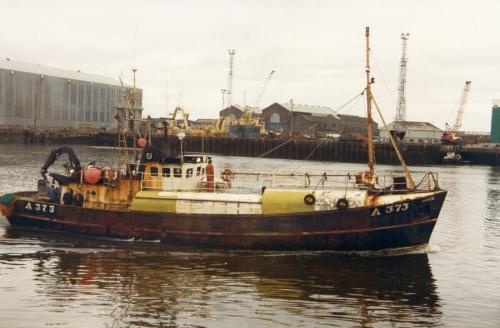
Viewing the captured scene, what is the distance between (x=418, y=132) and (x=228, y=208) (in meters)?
104

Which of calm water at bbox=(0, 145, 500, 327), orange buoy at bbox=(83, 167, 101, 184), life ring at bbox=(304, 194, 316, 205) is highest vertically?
orange buoy at bbox=(83, 167, 101, 184)

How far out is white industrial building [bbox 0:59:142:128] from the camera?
11031cm

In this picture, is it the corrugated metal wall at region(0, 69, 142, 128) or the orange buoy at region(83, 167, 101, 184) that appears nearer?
the orange buoy at region(83, 167, 101, 184)

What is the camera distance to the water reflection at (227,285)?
17.9 meters

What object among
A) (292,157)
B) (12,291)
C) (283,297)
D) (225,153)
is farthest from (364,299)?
(225,153)

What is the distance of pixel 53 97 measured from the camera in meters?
116

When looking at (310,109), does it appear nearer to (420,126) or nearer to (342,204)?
(420,126)

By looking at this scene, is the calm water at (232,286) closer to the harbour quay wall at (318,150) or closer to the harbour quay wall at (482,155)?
the harbour quay wall at (318,150)

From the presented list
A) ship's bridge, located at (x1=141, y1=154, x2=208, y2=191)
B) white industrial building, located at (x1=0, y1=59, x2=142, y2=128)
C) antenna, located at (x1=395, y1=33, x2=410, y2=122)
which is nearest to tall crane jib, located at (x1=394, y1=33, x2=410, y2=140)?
antenna, located at (x1=395, y1=33, x2=410, y2=122)

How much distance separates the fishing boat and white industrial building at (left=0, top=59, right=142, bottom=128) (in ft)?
288

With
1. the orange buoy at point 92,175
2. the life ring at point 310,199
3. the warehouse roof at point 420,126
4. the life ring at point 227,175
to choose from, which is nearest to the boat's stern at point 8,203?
the orange buoy at point 92,175

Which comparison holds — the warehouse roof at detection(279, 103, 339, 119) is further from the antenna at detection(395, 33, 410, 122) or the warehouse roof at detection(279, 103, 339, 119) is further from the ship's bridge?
the ship's bridge

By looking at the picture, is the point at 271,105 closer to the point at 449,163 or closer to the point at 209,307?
the point at 449,163

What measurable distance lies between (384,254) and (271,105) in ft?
389
